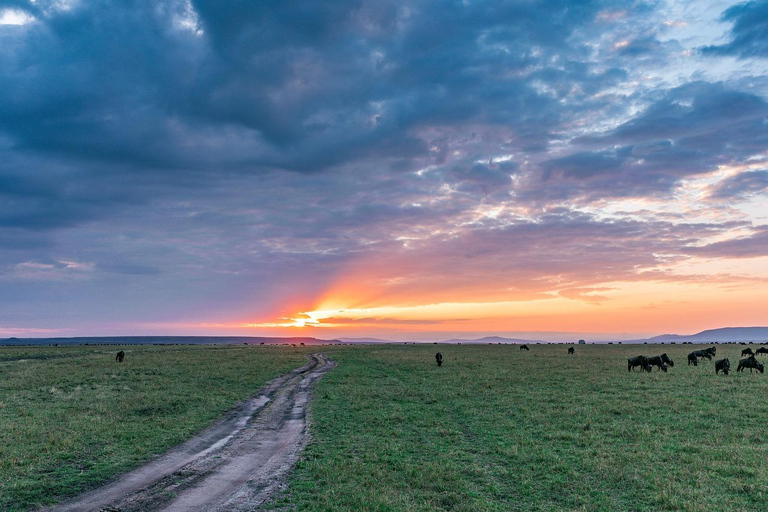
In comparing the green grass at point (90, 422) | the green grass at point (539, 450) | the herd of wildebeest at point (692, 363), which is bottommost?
the green grass at point (90, 422)

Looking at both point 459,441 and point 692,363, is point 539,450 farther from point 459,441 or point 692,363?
point 692,363

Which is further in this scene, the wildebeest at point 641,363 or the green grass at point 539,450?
the wildebeest at point 641,363

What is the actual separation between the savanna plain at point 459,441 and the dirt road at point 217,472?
73 centimetres

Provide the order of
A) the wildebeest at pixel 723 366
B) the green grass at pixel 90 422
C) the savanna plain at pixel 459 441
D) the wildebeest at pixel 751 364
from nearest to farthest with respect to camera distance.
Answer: the savanna plain at pixel 459 441 < the green grass at pixel 90 422 < the wildebeest at pixel 723 366 < the wildebeest at pixel 751 364

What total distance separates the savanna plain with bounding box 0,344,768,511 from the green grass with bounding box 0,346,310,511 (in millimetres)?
95

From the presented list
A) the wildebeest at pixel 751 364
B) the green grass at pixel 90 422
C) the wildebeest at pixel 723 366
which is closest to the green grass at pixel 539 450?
the green grass at pixel 90 422

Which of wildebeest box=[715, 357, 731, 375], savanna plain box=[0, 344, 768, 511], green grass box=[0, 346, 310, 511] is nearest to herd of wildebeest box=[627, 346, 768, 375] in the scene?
wildebeest box=[715, 357, 731, 375]

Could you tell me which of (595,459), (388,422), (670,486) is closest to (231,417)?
(388,422)

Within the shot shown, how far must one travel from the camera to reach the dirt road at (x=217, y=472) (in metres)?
11.7

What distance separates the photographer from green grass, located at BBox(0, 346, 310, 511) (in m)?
13.9

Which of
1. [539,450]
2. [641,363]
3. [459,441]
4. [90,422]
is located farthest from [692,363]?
[90,422]

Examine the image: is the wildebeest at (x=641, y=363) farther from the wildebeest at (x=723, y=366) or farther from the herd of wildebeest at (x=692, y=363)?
the wildebeest at (x=723, y=366)

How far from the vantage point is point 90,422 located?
21.7 m

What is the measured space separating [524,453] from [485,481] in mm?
3400
